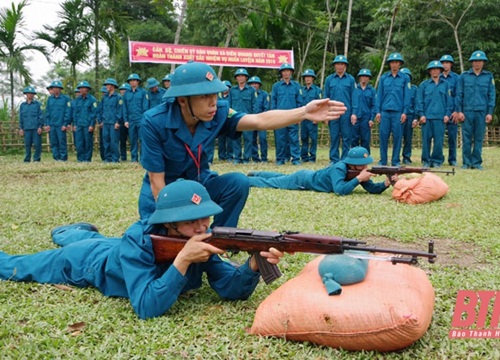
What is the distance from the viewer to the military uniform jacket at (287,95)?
11.4 metres

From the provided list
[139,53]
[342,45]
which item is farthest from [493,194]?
[342,45]

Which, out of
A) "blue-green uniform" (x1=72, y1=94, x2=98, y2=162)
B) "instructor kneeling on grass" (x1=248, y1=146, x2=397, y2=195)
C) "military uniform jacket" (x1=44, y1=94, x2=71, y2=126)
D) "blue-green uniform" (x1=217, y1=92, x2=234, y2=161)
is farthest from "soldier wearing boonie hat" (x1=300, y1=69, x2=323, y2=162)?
"military uniform jacket" (x1=44, y1=94, x2=71, y2=126)

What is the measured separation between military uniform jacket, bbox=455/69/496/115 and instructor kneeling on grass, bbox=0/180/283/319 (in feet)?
27.2

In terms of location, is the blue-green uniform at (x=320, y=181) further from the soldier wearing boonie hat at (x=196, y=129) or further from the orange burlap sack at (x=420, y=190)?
the soldier wearing boonie hat at (x=196, y=129)

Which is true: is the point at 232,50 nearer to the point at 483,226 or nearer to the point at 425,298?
the point at 483,226

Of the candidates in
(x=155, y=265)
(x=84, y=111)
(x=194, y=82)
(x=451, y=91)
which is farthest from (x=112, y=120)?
(x=155, y=265)

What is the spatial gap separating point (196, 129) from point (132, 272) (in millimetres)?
1053

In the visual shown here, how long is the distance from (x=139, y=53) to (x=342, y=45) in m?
12.1

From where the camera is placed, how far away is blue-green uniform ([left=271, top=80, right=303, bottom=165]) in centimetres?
1138

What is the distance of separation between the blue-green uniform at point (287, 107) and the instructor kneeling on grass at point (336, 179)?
3520mm

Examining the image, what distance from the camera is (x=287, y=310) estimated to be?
2.51m

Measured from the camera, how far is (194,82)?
10.1ft

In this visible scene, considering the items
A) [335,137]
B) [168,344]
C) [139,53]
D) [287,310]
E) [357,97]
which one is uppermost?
[139,53]

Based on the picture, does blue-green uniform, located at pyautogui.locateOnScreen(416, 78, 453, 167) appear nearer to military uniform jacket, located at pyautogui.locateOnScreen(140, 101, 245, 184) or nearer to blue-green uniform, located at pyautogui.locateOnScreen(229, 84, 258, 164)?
blue-green uniform, located at pyautogui.locateOnScreen(229, 84, 258, 164)
